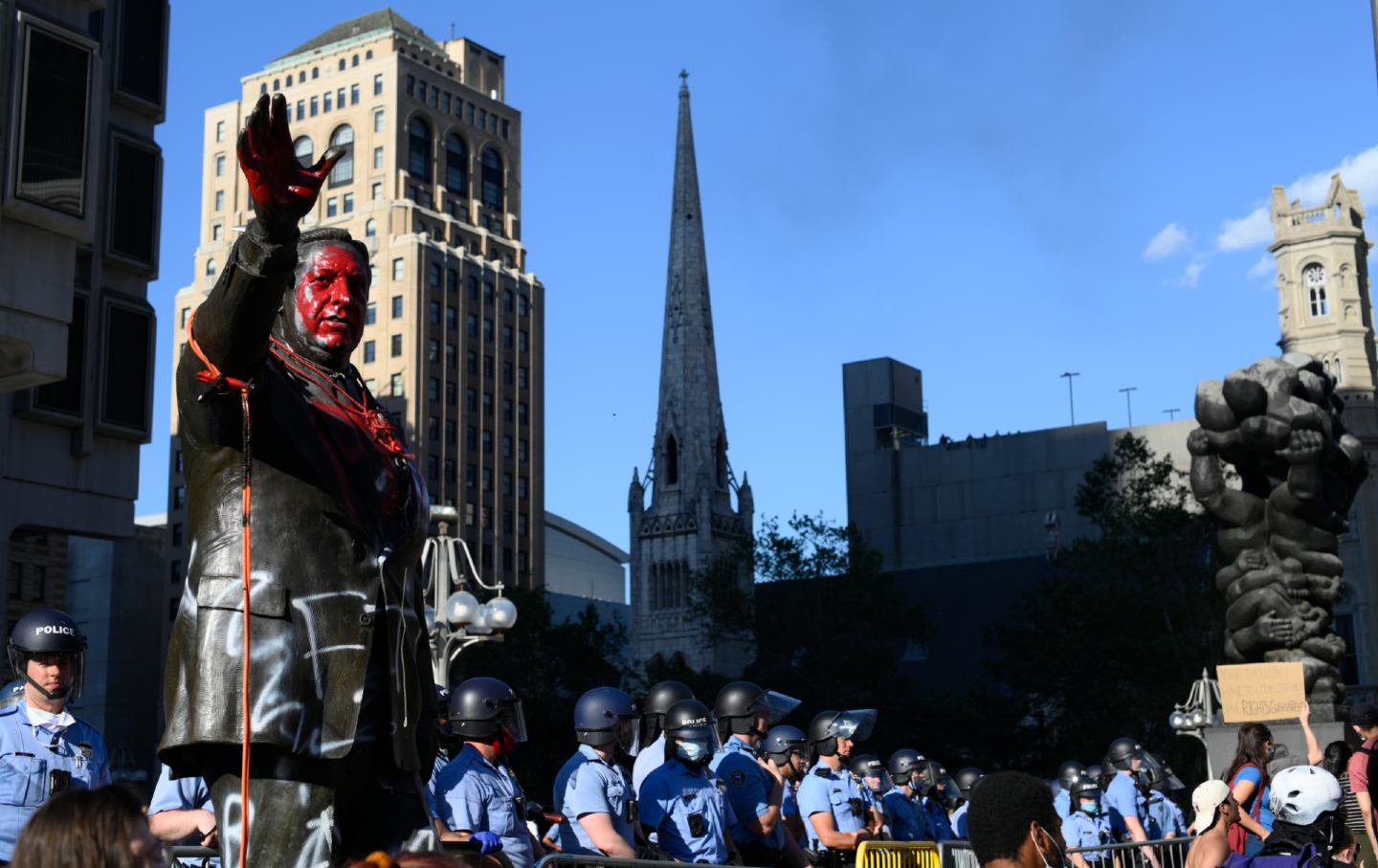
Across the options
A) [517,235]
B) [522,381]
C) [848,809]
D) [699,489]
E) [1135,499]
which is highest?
[517,235]

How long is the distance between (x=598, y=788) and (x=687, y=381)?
4264 inches

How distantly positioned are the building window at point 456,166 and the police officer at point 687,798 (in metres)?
108

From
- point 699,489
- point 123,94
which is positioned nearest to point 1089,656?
point 123,94

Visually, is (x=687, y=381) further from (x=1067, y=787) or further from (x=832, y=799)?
(x=832, y=799)

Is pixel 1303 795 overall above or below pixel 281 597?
below

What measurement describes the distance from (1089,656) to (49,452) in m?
33.4

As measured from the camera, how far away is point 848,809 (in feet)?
44.5

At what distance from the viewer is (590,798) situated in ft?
30.9

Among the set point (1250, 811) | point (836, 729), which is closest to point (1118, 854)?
point (836, 729)

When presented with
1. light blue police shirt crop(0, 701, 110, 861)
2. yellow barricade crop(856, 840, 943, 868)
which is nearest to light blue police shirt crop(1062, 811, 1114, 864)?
yellow barricade crop(856, 840, 943, 868)

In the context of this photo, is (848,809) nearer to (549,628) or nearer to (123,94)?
(123,94)

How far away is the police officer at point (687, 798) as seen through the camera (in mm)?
9922

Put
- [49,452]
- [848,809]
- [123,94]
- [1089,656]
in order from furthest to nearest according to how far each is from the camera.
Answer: [1089,656] < [123,94] < [49,452] < [848,809]

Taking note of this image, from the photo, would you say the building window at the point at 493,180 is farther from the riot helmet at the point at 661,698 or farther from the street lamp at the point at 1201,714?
the riot helmet at the point at 661,698
